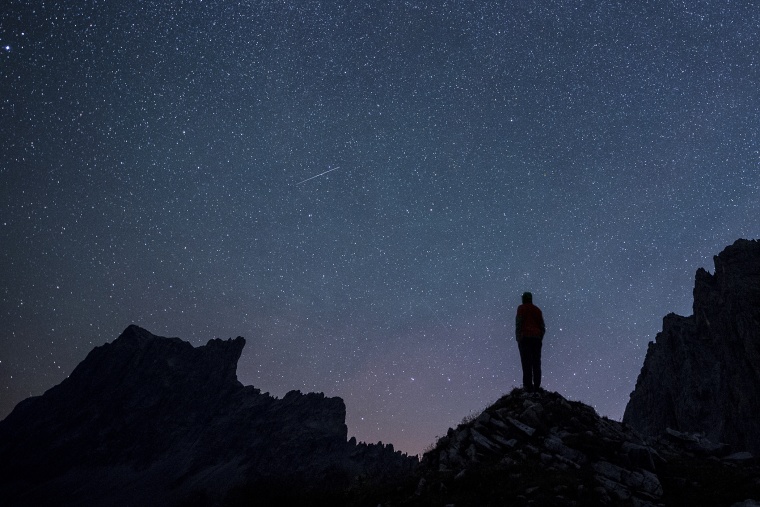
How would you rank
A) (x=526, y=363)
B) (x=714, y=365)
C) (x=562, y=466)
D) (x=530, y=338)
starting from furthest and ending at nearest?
(x=714, y=365) < (x=526, y=363) < (x=530, y=338) < (x=562, y=466)

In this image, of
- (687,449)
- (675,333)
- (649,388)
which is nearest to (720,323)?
(675,333)

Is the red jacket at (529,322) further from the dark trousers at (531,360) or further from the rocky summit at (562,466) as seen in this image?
the rocky summit at (562,466)

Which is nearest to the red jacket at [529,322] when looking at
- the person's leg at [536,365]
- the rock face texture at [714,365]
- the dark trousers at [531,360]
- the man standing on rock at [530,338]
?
the man standing on rock at [530,338]

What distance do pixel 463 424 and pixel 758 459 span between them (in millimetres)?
10418

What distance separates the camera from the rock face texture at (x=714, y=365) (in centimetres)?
6562

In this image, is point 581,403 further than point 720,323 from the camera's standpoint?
No

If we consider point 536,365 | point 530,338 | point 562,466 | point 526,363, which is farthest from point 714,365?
point 562,466

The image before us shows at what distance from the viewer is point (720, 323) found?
73.5m

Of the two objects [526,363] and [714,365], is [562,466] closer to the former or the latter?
[526,363]

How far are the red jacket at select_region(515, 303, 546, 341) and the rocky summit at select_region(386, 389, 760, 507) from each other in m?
2.41

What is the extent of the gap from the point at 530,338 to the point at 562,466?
17.3ft

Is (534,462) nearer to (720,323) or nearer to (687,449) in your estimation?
(687,449)

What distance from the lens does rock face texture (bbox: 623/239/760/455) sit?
65625 millimetres

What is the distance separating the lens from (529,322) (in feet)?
53.0
